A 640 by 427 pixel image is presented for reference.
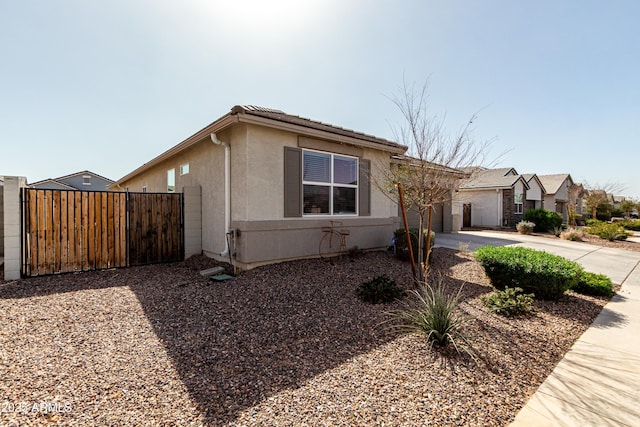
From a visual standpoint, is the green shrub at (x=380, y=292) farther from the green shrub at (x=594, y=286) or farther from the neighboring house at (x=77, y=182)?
the neighboring house at (x=77, y=182)

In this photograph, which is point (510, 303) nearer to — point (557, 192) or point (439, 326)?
point (439, 326)

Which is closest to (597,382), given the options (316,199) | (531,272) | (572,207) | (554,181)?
(531,272)

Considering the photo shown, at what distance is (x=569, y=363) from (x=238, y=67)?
9.70 m

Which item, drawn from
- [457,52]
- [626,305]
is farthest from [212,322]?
[457,52]

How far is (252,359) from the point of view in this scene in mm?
3014

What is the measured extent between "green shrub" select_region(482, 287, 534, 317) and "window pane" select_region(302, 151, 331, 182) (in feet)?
15.1

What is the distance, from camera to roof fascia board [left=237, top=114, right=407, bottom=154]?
232 inches

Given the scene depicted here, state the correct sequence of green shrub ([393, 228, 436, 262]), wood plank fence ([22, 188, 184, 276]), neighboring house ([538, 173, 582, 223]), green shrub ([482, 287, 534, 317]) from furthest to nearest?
1. neighboring house ([538, 173, 582, 223])
2. green shrub ([393, 228, 436, 262])
3. wood plank fence ([22, 188, 184, 276])
4. green shrub ([482, 287, 534, 317])

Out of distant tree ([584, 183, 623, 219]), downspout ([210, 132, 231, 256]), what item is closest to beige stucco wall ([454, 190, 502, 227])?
distant tree ([584, 183, 623, 219])

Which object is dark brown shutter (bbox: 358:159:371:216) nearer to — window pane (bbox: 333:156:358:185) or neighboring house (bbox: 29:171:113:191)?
window pane (bbox: 333:156:358:185)

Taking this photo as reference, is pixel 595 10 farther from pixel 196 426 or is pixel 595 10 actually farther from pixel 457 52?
Result: pixel 196 426

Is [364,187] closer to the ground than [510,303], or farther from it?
farther from it

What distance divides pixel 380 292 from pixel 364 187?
4.07 meters

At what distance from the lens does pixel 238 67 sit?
27.6ft
